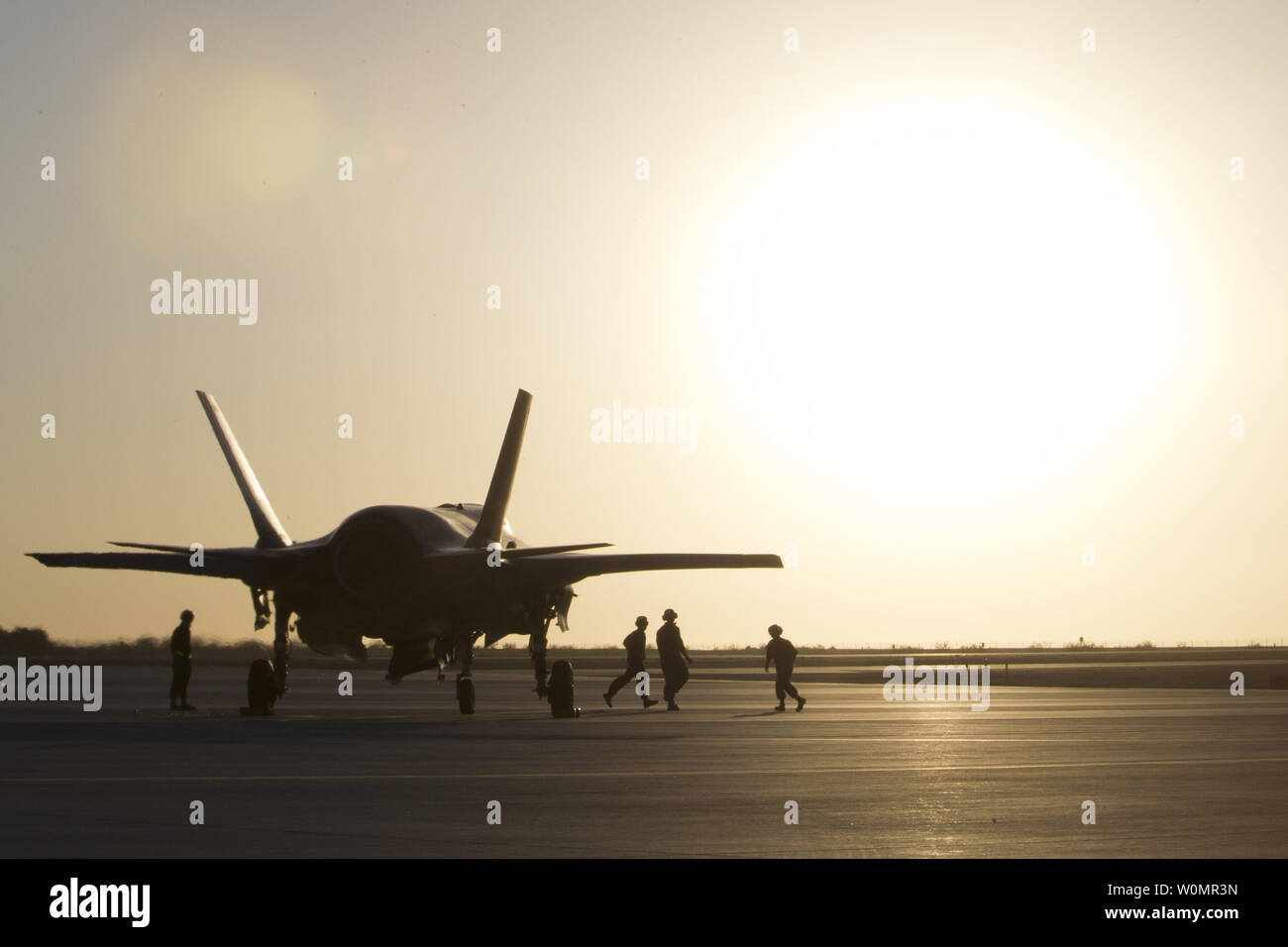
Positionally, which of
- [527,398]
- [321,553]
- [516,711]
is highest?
[527,398]

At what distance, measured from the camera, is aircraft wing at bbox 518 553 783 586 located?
95.2 feet

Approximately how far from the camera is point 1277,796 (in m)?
14.4

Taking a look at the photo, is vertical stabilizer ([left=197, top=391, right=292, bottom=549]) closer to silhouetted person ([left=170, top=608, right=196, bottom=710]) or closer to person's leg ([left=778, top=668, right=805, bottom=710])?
silhouetted person ([left=170, top=608, right=196, bottom=710])

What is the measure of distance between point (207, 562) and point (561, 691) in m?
6.67

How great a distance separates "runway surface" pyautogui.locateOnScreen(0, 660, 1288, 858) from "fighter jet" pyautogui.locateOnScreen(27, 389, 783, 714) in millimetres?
1369

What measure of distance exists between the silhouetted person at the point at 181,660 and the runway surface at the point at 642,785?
1548 millimetres

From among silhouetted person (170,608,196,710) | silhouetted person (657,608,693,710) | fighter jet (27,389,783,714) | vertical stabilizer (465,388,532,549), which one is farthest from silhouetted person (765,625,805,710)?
silhouetted person (170,608,196,710)

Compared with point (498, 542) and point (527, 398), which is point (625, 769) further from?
point (527, 398)

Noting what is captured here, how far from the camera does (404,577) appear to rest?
28.0 meters

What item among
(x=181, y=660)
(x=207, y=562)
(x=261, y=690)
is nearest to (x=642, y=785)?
(x=261, y=690)

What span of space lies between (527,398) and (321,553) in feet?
19.8
